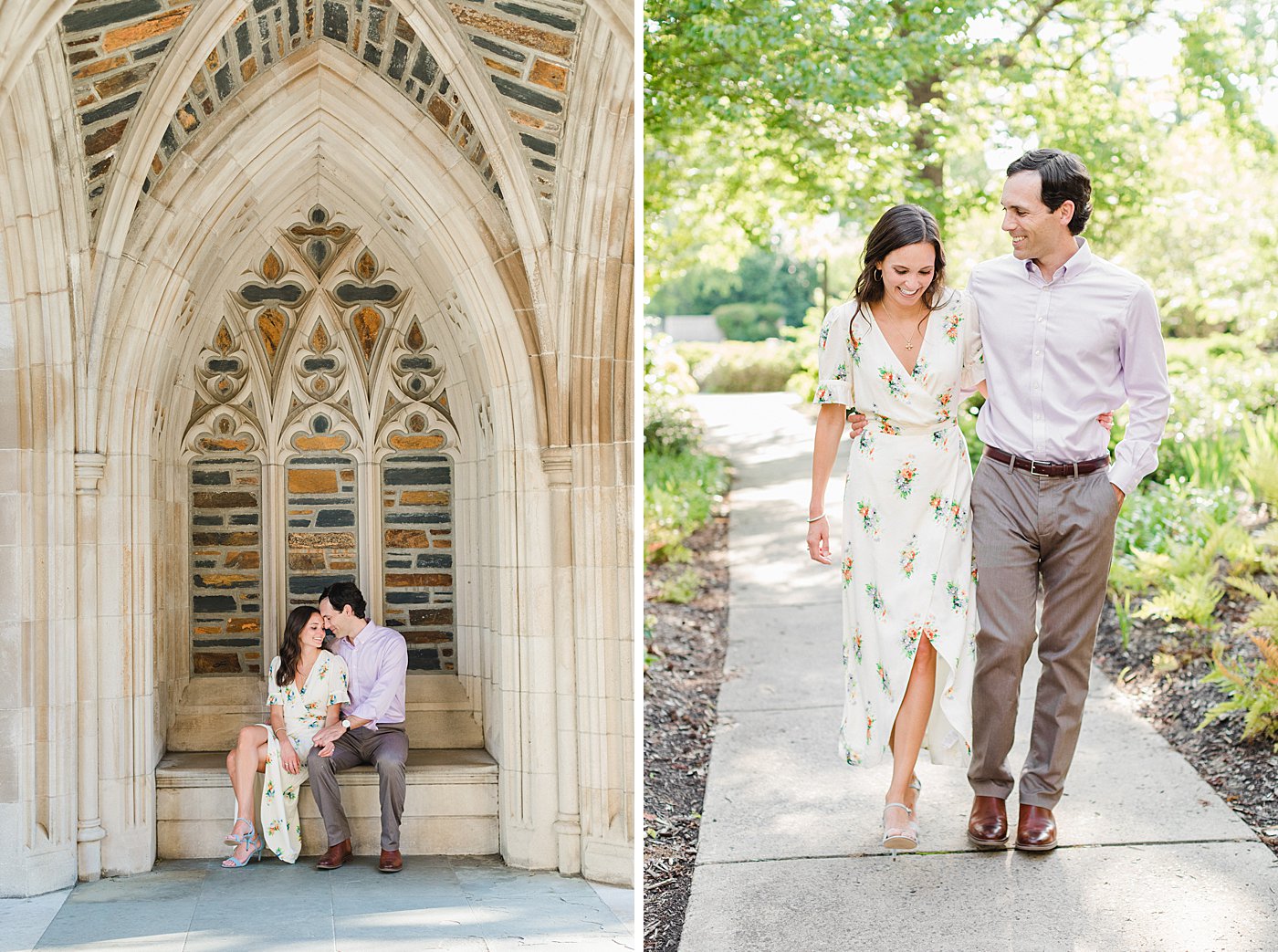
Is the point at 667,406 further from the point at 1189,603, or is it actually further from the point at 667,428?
the point at 1189,603

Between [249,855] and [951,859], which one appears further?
[249,855]

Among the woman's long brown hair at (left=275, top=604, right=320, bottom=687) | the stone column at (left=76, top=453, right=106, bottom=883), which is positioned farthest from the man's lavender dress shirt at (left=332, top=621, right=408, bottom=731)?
the stone column at (left=76, top=453, right=106, bottom=883)

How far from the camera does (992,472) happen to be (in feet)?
10.1

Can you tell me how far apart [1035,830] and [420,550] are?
3.39m

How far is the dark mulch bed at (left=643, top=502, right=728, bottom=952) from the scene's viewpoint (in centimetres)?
312

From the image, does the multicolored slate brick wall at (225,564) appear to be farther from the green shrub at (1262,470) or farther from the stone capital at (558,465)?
the green shrub at (1262,470)

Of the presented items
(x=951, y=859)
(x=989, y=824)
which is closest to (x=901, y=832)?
(x=951, y=859)

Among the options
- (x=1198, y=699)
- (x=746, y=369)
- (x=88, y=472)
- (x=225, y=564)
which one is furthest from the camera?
(x=746, y=369)

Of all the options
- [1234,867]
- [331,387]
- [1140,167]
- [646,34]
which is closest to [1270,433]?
[1140,167]

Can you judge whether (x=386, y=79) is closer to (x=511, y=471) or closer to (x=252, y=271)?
(x=252, y=271)

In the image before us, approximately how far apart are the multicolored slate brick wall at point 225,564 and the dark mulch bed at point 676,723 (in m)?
1.87

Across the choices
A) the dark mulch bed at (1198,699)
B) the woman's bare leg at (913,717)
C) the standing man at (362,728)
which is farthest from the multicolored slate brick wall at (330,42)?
the dark mulch bed at (1198,699)

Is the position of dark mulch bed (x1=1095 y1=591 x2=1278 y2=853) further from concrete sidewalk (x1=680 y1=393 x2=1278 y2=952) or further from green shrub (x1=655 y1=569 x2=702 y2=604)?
green shrub (x1=655 y1=569 x2=702 y2=604)

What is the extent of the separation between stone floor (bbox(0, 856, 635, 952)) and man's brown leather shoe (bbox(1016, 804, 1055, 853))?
56.3 inches
